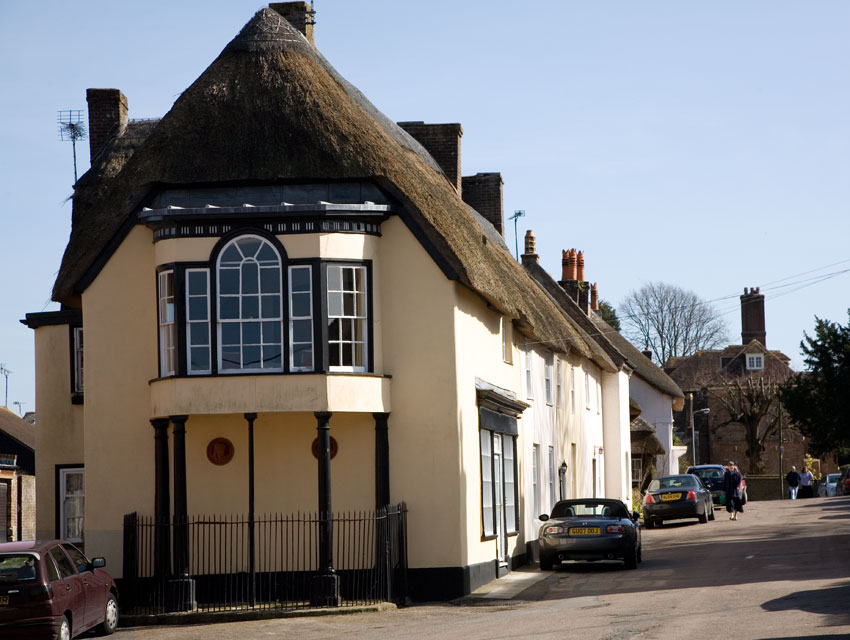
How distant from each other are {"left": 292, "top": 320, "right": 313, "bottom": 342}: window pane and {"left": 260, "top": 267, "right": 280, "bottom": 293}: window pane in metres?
0.63

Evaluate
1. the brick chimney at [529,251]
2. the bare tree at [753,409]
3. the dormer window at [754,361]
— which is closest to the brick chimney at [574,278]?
the brick chimney at [529,251]

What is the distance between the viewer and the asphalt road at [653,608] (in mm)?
14953

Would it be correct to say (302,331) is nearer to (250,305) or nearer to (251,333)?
(251,333)

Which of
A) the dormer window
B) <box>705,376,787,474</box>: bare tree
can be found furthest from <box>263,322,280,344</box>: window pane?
the dormer window

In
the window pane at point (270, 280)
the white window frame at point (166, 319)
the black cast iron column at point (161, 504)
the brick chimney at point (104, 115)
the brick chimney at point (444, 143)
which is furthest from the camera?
the brick chimney at point (444, 143)

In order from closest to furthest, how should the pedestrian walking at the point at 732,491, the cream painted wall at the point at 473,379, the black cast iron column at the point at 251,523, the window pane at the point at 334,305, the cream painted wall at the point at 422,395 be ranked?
the black cast iron column at the point at 251,523 → the window pane at the point at 334,305 → the cream painted wall at the point at 422,395 → the cream painted wall at the point at 473,379 → the pedestrian walking at the point at 732,491

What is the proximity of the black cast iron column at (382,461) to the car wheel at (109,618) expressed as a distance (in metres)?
4.64

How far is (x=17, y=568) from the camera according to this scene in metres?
16.0

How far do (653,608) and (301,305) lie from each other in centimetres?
741

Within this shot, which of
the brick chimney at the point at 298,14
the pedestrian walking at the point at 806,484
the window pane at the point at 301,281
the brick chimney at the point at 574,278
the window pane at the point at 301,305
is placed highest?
the brick chimney at the point at 298,14

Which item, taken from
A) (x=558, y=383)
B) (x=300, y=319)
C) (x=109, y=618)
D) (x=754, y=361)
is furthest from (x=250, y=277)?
(x=754, y=361)

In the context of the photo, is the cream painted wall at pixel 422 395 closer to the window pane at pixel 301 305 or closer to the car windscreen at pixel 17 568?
the window pane at pixel 301 305

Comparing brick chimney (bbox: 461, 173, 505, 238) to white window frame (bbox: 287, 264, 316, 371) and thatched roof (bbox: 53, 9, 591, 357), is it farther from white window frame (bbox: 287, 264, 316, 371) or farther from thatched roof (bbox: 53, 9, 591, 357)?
white window frame (bbox: 287, 264, 316, 371)

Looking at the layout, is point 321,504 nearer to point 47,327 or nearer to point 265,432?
point 265,432
